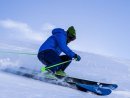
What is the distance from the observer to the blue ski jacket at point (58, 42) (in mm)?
9594

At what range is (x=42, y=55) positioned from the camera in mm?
9852

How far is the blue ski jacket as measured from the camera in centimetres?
959

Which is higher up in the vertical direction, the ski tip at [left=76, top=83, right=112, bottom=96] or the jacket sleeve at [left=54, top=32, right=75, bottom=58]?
the jacket sleeve at [left=54, top=32, right=75, bottom=58]

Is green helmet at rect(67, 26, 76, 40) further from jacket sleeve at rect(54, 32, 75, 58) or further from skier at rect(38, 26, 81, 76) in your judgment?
jacket sleeve at rect(54, 32, 75, 58)

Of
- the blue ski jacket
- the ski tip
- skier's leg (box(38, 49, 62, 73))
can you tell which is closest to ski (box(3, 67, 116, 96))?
the ski tip

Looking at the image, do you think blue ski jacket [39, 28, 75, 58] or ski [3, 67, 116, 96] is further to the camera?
blue ski jacket [39, 28, 75, 58]

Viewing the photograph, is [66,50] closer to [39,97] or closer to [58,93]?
[58,93]

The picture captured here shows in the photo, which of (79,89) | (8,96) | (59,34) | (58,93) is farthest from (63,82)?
(8,96)

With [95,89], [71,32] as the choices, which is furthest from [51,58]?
[95,89]

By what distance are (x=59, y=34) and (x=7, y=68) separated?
1.92m

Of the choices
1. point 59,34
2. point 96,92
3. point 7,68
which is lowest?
point 96,92

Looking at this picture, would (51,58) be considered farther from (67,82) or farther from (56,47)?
(67,82)

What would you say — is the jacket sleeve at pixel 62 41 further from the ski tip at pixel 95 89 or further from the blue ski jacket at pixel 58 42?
the ski tip at pixel 95 89

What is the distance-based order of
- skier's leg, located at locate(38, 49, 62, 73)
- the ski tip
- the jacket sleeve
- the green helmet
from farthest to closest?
the green helmet → skier's leg, located at locate(38, 49, 62, 73) → the jacket sleeve → the ski tip
